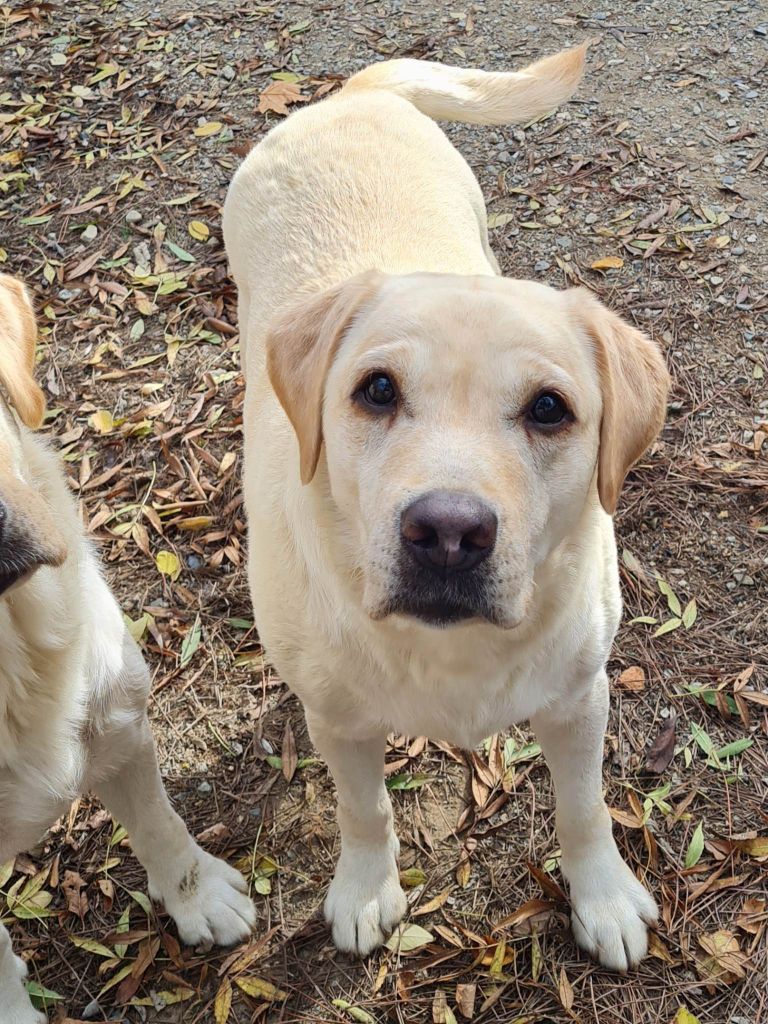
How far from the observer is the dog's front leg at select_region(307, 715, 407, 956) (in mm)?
2752

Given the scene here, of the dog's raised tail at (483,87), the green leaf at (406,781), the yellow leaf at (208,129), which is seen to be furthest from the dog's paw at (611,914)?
the yellow leaf at (208,129)

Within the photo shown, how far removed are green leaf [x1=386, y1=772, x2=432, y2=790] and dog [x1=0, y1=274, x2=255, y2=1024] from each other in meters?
0.86

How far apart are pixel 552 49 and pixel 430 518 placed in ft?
15.6

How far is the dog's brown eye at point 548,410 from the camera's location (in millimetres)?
2061

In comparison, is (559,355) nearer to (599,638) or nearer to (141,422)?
(599,638)

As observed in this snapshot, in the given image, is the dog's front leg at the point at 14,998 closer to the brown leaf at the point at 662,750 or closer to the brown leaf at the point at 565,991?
the brown leaf at the point at 565,991

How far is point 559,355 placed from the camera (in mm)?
2098

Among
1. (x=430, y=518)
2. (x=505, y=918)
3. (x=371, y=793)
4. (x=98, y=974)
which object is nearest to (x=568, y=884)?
(x=505, y=918)

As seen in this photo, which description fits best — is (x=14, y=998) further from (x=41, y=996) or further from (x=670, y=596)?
(x=670, y=596)

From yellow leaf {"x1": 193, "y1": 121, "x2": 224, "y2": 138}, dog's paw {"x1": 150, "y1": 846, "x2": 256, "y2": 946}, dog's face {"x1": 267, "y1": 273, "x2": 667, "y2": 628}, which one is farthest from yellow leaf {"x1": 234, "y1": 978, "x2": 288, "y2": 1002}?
yellow leaf {"x1": 193, "y1": 121, "x2": 224, "y2": 138}

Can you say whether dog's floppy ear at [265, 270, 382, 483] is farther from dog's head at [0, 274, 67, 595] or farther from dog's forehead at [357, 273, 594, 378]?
dog's head at [0, 274, 67, 595]

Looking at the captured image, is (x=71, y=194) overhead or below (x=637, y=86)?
below

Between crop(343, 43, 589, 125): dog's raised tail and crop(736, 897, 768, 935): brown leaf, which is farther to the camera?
crop(343, 43, 589, 125): dog's raised tail

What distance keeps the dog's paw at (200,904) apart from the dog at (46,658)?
0.32 metres
